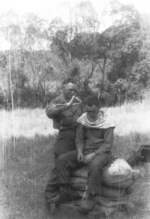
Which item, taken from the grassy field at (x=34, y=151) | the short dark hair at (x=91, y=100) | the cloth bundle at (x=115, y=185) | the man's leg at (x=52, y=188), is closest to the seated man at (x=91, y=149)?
the short dark hair at (x=91, y=100)

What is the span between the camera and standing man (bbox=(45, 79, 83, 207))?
4637 mm

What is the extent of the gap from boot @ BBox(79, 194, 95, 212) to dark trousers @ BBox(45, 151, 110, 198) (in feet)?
0.40

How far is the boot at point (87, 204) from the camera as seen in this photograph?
14.2 ft

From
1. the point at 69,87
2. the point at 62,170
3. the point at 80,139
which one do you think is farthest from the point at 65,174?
the point at 69,87

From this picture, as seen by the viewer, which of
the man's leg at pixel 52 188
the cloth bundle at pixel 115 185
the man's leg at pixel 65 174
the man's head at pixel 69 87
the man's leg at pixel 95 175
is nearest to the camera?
the man's leg at pixel 95 175

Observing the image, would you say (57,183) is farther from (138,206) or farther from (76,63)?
(76,63)

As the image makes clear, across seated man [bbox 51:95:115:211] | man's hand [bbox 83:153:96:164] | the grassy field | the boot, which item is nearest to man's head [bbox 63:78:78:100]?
seated man [bbox 51:95:115:211]

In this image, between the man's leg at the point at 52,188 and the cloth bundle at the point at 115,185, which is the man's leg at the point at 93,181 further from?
the man's leg at the point at 52,188

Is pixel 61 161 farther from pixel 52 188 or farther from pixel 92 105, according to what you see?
pixel 92 105

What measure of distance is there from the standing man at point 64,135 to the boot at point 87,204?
1.06 feet

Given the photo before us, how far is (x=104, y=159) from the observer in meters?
4.42

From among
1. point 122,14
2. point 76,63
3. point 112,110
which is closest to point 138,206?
point 112,110

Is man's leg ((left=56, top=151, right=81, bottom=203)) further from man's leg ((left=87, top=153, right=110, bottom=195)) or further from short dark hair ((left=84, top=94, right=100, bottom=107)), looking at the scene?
short dark hair ((left=84, top=94, right=100, bottom=107))

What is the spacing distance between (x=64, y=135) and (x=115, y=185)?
45.6 inches
